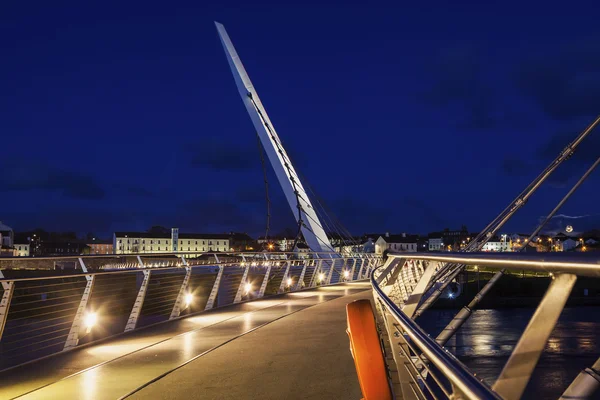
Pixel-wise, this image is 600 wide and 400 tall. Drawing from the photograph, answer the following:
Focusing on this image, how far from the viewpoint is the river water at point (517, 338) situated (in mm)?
23172

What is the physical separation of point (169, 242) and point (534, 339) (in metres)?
176

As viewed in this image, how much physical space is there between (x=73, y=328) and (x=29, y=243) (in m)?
171

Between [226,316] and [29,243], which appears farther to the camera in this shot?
[29,243]

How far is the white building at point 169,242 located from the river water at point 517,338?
119713 millimetres

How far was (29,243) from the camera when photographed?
165500mm

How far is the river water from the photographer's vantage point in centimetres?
2317

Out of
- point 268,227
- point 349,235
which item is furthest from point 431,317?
point 268,227

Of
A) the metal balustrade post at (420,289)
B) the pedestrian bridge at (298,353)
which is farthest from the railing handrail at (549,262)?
the metal balustrade post at (420,289)

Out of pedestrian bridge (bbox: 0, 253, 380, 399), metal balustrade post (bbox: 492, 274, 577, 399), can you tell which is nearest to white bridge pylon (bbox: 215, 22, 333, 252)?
pedestrian bridge (bbox: 0, 253, 380, 399)

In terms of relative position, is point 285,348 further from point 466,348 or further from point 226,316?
point 466,348

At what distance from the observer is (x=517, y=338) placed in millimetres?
16078

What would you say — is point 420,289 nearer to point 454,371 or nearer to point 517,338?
point 454,371

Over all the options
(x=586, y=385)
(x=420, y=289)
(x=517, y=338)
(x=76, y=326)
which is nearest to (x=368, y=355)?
(x=420, y=289)

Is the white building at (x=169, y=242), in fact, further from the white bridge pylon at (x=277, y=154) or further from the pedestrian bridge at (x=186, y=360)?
→ the pedestrian bridge at (x=186, y=360)
